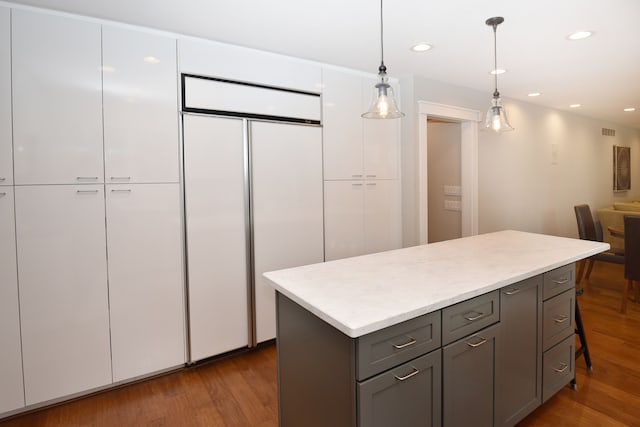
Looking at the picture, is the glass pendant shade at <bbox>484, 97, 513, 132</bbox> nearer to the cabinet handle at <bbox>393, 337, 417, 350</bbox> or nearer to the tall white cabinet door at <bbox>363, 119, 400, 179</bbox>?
the tall white cabinet door at <bbox>363, 119, 400, 179</bbox>

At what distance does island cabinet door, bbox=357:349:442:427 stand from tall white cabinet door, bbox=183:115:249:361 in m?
1.76

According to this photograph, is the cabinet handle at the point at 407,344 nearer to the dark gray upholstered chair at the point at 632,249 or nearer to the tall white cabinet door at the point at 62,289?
the tall white cabinet door at the point at 62,289

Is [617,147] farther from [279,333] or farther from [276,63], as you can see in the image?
[279,333]

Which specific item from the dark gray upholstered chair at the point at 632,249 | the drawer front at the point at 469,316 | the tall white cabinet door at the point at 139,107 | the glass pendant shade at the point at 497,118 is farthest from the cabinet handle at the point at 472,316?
the dark gray upholstered chair at the point at 632,249

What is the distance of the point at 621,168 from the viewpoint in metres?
7.19

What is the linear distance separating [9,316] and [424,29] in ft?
10.6

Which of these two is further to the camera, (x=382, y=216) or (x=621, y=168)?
(x=621, y=168)

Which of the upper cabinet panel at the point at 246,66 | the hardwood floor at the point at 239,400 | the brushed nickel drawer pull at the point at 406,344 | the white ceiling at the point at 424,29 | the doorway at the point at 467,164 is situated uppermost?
the white ceiling at the point at 424,29

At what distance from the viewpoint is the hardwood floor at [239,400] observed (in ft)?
6.80

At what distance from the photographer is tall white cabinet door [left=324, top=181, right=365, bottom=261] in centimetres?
328

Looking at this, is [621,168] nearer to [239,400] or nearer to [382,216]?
[382,216]

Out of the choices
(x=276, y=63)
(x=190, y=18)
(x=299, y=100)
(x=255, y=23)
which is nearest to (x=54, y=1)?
(x=190, y=18)

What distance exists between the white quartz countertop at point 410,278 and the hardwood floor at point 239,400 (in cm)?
91

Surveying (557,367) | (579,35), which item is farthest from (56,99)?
(579,35)
